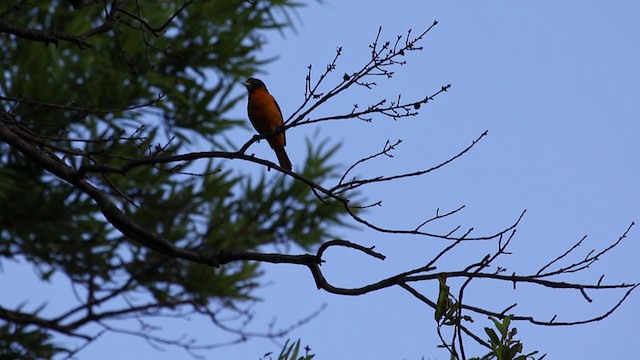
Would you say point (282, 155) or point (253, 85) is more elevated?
point (253, 85)

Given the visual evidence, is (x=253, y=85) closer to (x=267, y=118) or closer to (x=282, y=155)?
(x=267, y=118)

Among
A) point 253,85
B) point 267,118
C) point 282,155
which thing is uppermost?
point 253,85

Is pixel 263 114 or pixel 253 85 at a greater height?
pixel 253 85

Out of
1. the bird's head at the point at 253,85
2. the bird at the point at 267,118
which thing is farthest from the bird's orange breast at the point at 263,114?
the bird's head at the point at 253,85

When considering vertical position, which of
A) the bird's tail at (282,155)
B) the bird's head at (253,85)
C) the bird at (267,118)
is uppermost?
the bird's head at (253,85)

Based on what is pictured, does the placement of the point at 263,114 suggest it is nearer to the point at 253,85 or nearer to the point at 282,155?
the point at 282,155

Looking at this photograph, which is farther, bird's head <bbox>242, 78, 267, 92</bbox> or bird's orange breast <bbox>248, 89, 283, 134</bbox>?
bird's head <bbox>242, 78, 267, 92</bbox>

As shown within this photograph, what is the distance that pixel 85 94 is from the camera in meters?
8.50

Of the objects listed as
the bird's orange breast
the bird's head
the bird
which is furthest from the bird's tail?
the bird's head

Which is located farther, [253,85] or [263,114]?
[253,85]

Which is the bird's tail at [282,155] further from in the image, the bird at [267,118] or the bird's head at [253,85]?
the bird's head at [253,85]

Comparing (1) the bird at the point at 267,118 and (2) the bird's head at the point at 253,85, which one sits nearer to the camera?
(1) the bird at the point at 267,118

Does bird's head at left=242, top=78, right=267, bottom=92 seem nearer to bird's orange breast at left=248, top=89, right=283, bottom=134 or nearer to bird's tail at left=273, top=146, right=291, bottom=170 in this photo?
bird's orange breast at left=248, top=89, right=283, bottom=134

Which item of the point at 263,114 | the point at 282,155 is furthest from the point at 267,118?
the point at 282,155
